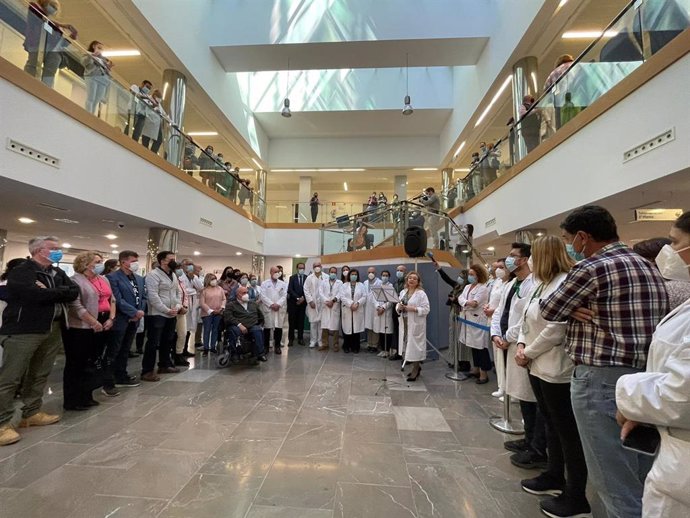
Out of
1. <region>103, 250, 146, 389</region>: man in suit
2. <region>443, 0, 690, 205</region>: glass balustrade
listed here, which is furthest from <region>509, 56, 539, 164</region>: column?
<region>103, 250, 146, 389</region>: man in suit

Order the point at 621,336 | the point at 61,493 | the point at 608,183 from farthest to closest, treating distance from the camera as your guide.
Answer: the point at 608,183
the point at 61,493
the point at 621,336

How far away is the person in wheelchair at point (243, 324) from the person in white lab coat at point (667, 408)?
18.9 ft

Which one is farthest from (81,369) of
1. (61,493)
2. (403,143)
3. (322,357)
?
(403,143)

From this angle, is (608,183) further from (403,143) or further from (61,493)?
(403,143)

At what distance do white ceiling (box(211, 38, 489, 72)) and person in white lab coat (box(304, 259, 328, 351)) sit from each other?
7874 millimetres

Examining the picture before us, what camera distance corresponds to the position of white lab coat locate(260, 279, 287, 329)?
7777 mm

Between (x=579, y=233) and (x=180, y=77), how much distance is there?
480 inches

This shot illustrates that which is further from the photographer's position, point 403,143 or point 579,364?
point 403,143

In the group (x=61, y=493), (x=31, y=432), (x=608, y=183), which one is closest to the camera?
(x=61, y=493)

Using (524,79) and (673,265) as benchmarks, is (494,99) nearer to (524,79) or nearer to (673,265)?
(524,79)

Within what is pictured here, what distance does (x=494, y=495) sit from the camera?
2533 mm

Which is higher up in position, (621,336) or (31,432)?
(621,336)

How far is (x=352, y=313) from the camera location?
26.5 ft

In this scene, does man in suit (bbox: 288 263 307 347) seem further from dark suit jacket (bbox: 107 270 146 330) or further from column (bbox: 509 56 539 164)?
column (bbox: 509 56 539 164)
